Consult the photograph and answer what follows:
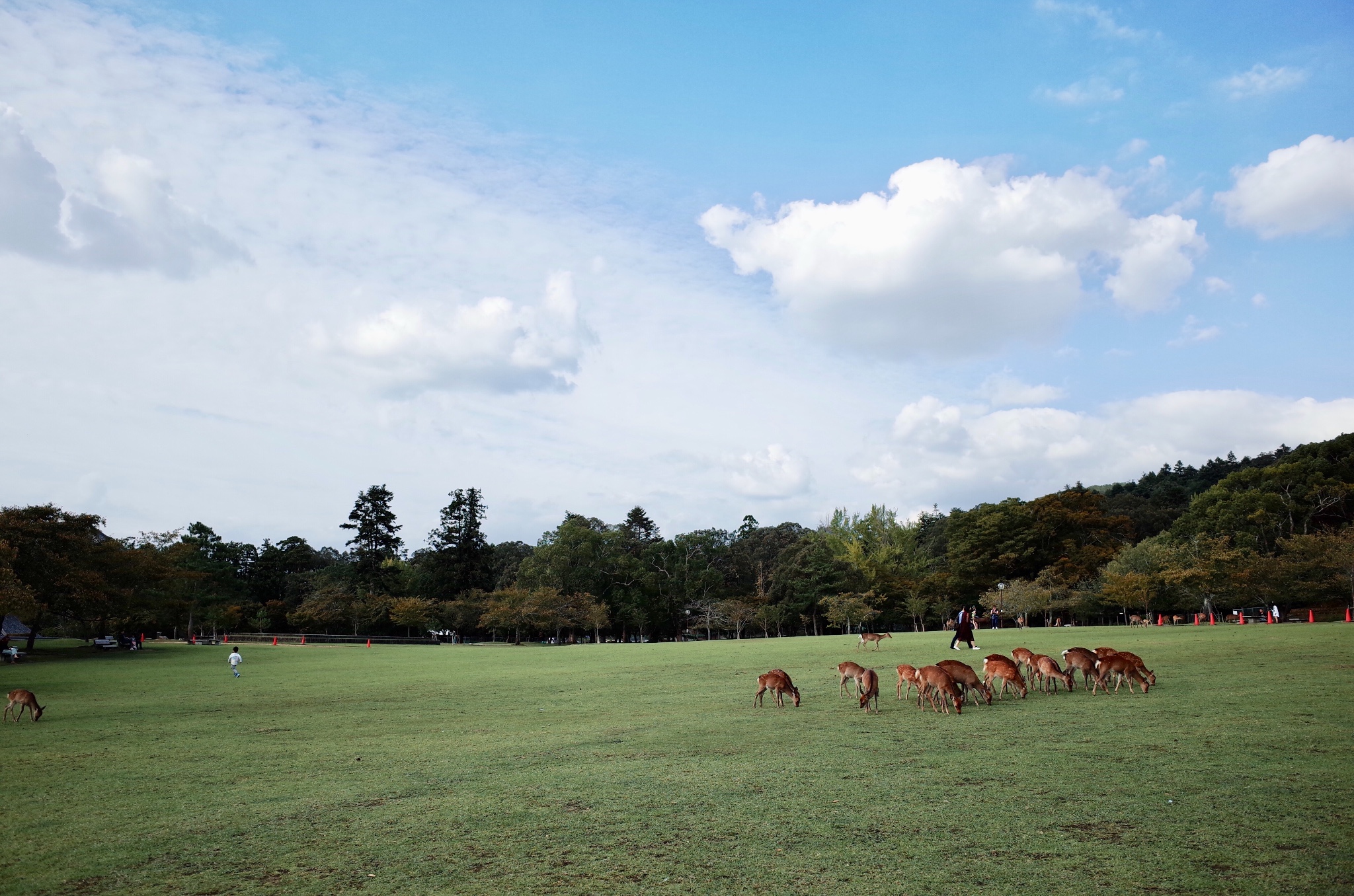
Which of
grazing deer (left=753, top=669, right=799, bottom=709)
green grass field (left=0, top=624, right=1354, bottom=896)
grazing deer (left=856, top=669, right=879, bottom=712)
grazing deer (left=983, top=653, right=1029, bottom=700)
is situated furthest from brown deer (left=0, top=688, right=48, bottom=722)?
grazing deer (left=983, top=653, right=1029, bottom=700)

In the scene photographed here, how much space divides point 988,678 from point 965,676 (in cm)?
116

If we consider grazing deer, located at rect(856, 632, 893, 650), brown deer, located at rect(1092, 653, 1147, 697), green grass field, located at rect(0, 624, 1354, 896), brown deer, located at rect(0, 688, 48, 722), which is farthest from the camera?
grazing deer, located at rect(856, 632, 893, 650)

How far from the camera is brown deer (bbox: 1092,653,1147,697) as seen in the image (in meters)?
14.7

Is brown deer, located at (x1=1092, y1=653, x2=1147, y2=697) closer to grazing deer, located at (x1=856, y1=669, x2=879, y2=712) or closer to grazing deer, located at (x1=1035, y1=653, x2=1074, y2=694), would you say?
grazing deer, located at (x1=1035, y1=653, x2=1074, y2=694)

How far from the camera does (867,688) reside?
46.9ft

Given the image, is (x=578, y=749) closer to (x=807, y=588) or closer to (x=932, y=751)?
(x=932, y=751)

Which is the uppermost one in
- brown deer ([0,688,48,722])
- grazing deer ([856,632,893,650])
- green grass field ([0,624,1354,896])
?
green grass field ([0,624,1354,896])

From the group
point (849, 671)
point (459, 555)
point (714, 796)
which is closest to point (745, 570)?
point (459, 555)

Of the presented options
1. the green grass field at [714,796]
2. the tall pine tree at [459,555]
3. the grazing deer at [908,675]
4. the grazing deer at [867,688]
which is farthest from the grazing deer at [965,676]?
the tall pine tree at [459,555]

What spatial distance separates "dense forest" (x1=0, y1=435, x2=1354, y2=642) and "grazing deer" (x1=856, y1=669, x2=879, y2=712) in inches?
1340

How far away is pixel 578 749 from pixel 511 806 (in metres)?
3.37

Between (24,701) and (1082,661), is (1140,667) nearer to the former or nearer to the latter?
(1082,661)

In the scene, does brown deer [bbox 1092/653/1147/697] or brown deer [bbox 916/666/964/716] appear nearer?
brown deer [bbox 916/666/964/716]

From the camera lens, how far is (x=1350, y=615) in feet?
131
